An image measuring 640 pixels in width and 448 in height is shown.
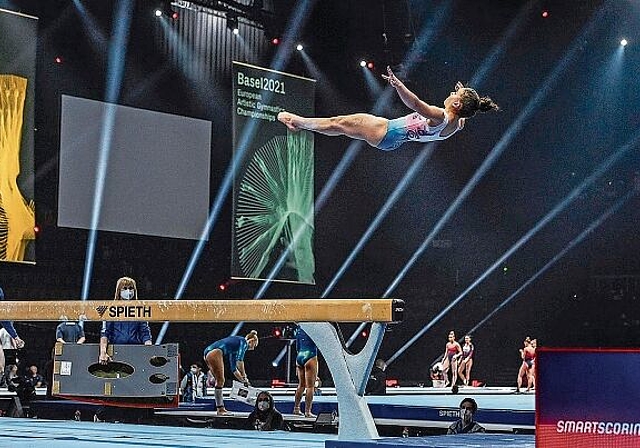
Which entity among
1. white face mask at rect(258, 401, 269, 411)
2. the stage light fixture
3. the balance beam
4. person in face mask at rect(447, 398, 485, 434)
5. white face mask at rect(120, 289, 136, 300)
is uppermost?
the stage light fixture

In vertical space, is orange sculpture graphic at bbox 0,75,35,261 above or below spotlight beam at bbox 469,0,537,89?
below

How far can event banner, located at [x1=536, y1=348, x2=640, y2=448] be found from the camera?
11.7 feet

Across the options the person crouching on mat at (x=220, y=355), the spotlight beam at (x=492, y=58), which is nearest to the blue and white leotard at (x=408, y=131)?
the person crouching on mat at (x=220, y=355)

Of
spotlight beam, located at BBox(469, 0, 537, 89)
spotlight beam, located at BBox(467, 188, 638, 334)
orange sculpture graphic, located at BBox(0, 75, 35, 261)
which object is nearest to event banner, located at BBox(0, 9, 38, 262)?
orange sculpture graphic, located at BBox(0, 75, 35, 261)

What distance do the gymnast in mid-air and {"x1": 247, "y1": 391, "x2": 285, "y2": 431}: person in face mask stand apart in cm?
201

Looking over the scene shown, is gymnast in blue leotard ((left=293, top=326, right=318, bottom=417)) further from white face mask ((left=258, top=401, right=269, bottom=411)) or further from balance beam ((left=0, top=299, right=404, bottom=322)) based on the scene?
balance beam ((left=0, top=299, right=404, bottom=322))

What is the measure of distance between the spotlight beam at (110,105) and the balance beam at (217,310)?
27.1 feet

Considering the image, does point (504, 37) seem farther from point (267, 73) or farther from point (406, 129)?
point (406, 129)

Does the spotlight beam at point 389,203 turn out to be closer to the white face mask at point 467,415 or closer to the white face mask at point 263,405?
the white face mask at point 263,405

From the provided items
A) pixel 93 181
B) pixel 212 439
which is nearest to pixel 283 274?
pixel 93 181

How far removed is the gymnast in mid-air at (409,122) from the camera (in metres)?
7.17

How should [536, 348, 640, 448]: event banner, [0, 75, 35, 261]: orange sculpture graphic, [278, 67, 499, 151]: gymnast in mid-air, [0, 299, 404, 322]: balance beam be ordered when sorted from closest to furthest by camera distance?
[536, 348, 640, 448]: event banner < [0, 299, 404, 322]: balance beam < [278, 67, 499, 151]: gymnast in mid-air < [0, 75, 35, 261]: orange sculpture graphic

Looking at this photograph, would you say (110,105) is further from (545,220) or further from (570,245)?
(570,245)

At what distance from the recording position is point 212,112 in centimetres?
1723
